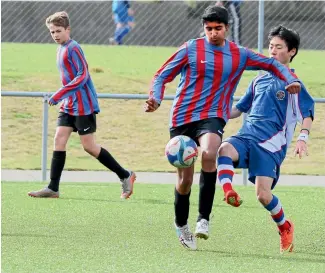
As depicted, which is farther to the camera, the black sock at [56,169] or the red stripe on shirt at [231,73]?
the black sock at [56,169]

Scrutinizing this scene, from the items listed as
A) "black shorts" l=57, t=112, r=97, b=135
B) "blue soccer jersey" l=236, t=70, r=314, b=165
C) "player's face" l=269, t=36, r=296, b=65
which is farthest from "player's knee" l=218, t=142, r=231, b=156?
"black shorts" l=57, t=112, r=97, b=135

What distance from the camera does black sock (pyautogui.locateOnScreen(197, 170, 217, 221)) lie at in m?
7.85

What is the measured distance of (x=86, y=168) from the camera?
1396 centimetres

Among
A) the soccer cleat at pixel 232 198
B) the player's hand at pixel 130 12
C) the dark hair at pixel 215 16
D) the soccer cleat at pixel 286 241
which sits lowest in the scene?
the player's hand at pixel 130 12

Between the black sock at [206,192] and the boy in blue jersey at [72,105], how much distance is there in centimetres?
294

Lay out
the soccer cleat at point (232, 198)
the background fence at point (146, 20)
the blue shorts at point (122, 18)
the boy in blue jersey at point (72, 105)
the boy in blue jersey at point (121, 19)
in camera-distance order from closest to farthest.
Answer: the soccer cleat at point (232, 198) → the boy in blue jersey at point (72, 105) → the background fence at point (146, 20) → the boy in blue jersey at point (121, 19) → the blue shorts at point (122, 18)

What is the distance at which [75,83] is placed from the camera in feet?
34.7

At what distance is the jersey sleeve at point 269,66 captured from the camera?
25.3ft

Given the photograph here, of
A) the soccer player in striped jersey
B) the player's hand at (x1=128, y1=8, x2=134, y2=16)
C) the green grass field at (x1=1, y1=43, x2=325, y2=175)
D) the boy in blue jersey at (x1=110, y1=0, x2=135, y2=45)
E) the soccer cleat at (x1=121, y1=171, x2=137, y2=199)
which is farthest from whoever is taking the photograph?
the player's hand at (x1=128, y1=8, x2=134, y2=16)

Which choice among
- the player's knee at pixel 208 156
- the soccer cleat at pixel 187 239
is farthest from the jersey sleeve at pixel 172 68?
the soccer cleat at pixel 187 239

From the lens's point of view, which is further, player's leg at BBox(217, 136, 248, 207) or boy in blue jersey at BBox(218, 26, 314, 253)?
boy in blue jersey at BBox(218, 26, 314, 253)

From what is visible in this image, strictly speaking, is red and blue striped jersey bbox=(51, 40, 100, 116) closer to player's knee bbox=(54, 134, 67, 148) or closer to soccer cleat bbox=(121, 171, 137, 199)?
player's knee bbox=(54, 134, 67, 148)

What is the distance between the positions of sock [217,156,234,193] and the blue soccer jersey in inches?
10.8

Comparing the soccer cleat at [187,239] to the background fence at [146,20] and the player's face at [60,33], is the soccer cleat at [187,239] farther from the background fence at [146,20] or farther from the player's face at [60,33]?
the background fence at [146,20]
